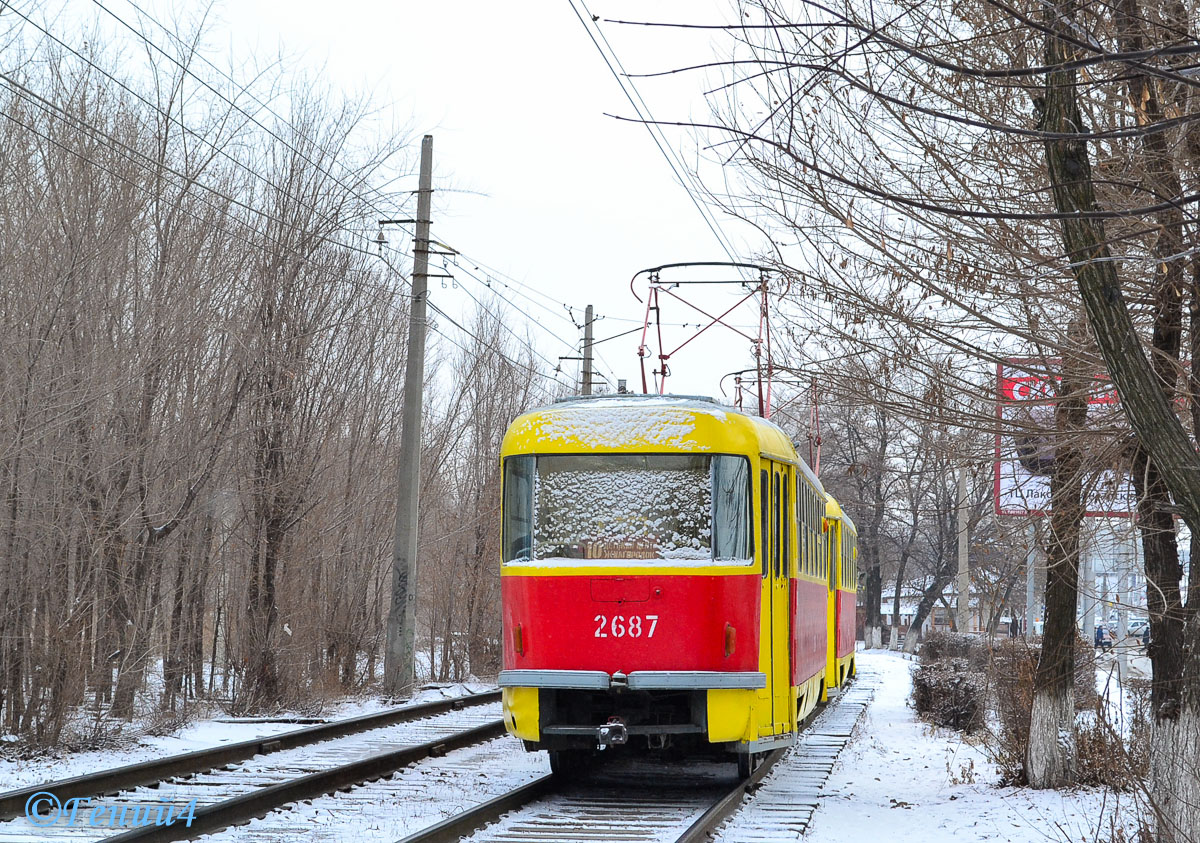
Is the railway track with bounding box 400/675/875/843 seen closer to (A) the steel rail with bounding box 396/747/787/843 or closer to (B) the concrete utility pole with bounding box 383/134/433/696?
(A) the steel rail with bounding box 396/747/787/843

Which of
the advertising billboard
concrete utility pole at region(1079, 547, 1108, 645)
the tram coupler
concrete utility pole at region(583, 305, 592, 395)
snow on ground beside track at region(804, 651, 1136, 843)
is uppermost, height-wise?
concrete utility pole at region(583, 305, 592, 395)

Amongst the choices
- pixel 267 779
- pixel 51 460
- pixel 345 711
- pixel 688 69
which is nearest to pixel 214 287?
pixel 51 460

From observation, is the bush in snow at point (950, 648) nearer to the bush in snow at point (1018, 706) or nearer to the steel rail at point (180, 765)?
the bush in snow at point (1018, 706)

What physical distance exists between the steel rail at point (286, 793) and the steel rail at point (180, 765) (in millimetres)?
911

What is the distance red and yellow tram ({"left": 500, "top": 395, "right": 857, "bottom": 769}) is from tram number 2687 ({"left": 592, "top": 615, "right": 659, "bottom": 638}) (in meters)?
0.01

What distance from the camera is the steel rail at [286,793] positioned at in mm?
7703

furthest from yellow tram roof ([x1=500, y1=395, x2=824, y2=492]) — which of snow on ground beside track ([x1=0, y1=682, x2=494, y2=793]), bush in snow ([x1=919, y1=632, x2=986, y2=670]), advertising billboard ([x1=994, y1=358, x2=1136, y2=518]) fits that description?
bush in snow ([x1=919, y1=632, x2=986, y2=670])

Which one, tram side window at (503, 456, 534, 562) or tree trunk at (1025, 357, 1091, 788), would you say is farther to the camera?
tree trunk at (1025, 357, 1091, 788)

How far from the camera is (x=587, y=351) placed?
97.6 ft

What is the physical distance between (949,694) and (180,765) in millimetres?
11310

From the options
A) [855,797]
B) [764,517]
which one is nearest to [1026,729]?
[855,797]

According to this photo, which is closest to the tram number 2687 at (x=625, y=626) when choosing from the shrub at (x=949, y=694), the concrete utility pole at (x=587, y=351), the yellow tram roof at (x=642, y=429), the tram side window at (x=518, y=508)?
the tram side window at (x=518, y=508)

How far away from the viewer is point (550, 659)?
33.3 ft

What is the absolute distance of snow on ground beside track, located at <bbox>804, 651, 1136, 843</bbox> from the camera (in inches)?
367
